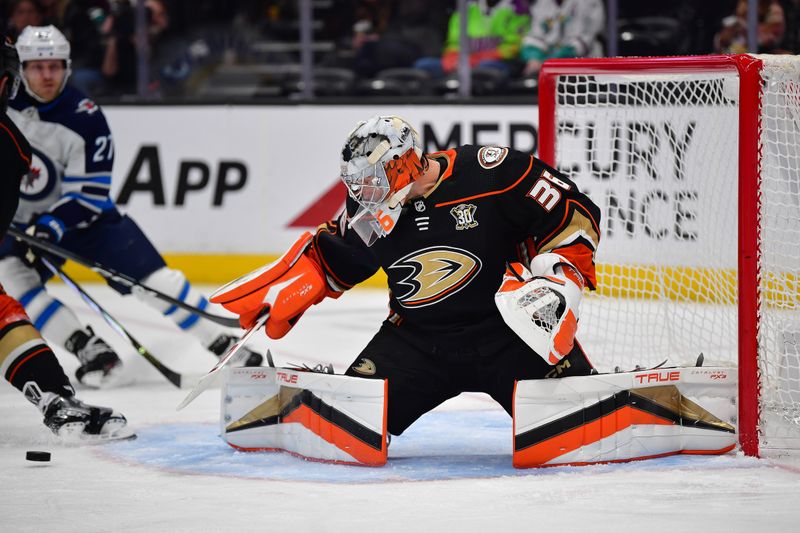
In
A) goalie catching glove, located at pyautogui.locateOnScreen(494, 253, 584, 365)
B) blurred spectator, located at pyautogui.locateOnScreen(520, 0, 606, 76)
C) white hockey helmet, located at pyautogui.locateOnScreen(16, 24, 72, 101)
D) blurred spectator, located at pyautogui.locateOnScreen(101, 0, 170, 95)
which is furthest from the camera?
blurred spectator, located at pyautogui.locateOnScreen(101, 0, 170, 95)

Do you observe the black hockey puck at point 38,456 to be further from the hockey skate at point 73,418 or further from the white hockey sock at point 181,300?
the white hockey sock at point 181,300

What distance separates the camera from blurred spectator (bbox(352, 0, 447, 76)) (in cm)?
695

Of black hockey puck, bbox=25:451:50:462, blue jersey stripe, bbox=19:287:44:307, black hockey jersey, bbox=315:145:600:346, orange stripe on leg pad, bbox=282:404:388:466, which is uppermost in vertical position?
black hockey jersey, bbox=315:145:600:346

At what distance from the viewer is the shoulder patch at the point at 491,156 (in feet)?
10.0

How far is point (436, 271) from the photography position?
121 inches

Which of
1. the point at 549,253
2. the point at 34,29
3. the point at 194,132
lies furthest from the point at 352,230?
the point at 194,132

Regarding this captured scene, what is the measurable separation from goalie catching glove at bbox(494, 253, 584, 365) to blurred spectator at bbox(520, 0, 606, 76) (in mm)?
3868

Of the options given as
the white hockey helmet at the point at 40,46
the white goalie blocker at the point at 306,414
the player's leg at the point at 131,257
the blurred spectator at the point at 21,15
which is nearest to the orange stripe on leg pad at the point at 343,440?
the white goalie blocker at the point at 306,414

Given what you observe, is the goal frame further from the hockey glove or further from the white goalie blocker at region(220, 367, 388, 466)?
the hockey glove

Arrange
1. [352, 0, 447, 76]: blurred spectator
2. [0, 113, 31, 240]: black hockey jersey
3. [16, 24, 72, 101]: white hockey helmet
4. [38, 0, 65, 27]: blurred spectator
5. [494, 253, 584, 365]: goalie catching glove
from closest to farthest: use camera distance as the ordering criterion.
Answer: [494, 253, 584, 365]: goalie catching glove, [0, 113, 31, 240]: black hockey jersey, [16, 24, 72, 101]: white hockey helmet, [352, 0, 447, 76]: blurred spectator, [38, 0, 65, 27]: blurred spectator

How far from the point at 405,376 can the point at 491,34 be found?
3.97 m

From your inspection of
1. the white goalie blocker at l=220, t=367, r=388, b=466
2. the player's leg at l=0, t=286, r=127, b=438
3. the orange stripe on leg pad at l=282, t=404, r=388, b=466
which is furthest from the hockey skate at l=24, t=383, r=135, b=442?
the orange stripe on leg pad at l=282, t=404, r=388, b=466

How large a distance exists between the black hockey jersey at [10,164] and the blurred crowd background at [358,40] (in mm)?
3531

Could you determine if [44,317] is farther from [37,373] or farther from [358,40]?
[358,40]
